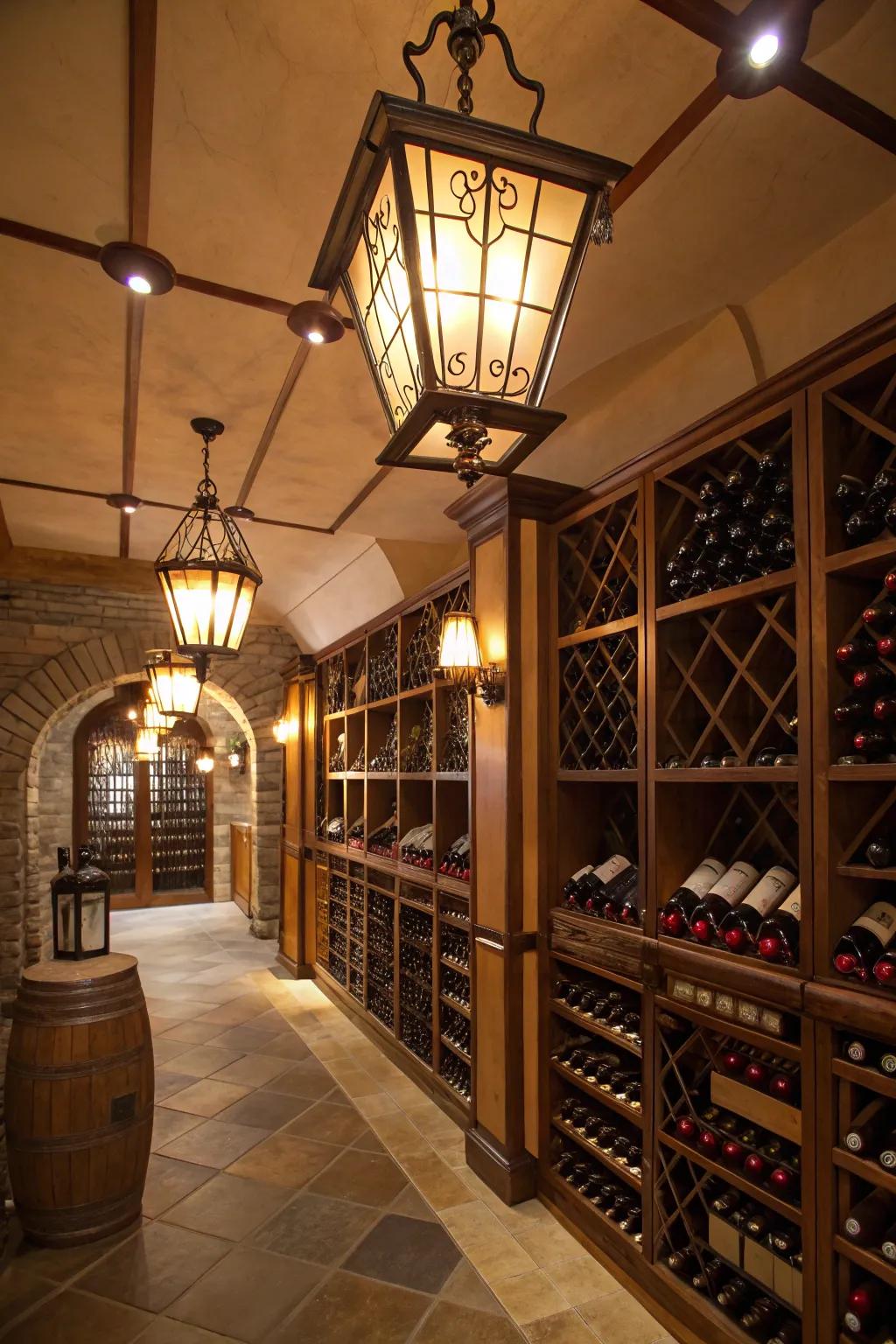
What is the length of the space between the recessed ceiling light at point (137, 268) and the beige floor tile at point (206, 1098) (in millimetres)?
3660

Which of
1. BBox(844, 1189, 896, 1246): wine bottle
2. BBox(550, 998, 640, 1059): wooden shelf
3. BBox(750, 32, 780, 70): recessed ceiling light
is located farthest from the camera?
BBox(550, 998, 640, 1059): wooden shelf

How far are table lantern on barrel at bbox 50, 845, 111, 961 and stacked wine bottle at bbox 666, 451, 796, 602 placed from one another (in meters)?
2.56

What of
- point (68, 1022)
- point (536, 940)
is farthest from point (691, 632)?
point (68, 1022)

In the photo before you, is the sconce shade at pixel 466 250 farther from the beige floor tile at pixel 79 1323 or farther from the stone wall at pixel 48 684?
the stone wall at pixel 48 684

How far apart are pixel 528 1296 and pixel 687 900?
135 cm

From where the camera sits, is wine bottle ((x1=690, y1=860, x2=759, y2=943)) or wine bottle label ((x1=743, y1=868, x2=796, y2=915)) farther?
wine bottle ((x1=690, y1=860, x2=759, y2=943))

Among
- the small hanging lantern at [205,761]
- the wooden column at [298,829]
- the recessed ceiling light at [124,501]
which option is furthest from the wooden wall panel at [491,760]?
the small hanging lantern at [205,761]

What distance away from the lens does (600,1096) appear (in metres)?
2.55

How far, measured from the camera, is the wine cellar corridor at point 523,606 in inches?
54.8

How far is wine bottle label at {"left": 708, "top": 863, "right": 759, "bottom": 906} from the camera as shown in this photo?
7.04ft

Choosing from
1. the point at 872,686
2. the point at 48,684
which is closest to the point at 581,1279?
the point at 872,686

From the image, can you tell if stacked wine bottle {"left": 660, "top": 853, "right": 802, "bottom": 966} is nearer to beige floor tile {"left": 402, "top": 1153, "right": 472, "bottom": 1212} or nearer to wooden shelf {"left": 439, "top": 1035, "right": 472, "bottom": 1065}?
beige floor tile {"left": 402, "top": 1153, "right": 472, "bottom": 1212}

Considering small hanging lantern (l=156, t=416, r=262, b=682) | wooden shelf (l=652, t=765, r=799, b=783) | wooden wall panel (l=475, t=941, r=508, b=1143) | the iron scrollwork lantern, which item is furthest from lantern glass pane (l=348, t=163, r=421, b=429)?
wooden wall panel (l=475, t=941, r=508, b=1143)

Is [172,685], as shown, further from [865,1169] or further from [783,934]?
[865,1169]
